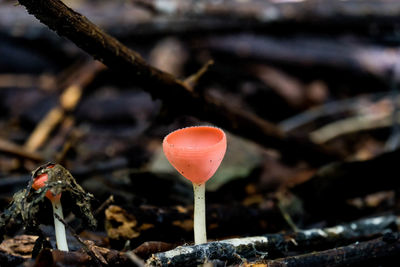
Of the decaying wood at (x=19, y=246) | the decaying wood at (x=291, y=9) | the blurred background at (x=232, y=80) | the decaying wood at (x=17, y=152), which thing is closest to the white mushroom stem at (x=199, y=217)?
the decaying wood at (x=19, y=246)

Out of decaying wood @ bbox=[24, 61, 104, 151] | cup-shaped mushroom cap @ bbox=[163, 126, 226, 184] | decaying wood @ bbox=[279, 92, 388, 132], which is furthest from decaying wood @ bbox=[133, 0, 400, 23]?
cup-shaped mushroom cap @ bbox=[163, 126, 226, 184]

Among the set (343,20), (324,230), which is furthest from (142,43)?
(324,230)

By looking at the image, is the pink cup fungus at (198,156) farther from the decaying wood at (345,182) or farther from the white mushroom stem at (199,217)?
the decaying wood at (345,182)

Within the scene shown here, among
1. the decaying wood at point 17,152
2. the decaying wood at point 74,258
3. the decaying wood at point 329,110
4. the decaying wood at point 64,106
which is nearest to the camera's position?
the decaying wood at point 74,258

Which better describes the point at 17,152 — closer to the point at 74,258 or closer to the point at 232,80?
the point at 74,258

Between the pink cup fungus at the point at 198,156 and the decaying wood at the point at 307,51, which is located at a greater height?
the decaying wood at the point at 307,51

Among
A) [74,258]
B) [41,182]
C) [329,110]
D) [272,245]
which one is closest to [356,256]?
[272,245]
